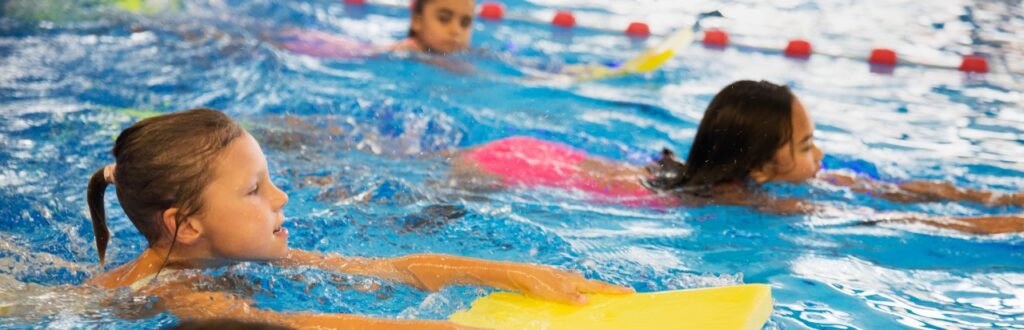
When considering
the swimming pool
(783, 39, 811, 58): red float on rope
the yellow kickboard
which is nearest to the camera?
the yellow kickboard

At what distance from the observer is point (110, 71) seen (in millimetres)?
5086

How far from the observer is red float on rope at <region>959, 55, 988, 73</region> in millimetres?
6074

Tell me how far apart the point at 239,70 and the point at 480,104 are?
1230mm

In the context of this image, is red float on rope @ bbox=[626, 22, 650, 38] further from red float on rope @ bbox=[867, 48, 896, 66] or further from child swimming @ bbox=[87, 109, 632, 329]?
child swimming @ bbox=[87, 109, 632, 329]

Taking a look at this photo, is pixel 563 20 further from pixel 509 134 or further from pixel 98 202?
pixel 98 202

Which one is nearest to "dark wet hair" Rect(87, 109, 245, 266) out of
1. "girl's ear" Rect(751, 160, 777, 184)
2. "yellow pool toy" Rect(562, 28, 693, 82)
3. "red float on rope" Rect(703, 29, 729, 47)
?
"girl's ear" Rect(751, 160, 777, 184)

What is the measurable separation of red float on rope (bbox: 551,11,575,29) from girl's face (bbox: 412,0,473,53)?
1561 mm

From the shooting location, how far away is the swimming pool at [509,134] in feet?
9.21

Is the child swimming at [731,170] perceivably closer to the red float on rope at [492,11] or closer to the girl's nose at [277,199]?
the girl's nose at [277,199]

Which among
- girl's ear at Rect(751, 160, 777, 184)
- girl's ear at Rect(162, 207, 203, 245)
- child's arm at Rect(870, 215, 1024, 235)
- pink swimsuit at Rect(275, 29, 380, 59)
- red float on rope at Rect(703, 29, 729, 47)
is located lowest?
pink swimsuit at Rect(275, 29, 380, 59)

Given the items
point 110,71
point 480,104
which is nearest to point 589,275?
point 480,104

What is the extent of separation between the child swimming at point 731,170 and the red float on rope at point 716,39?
304 cm

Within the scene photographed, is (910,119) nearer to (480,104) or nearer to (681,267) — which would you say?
(480,104)

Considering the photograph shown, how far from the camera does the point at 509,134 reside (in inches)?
178
